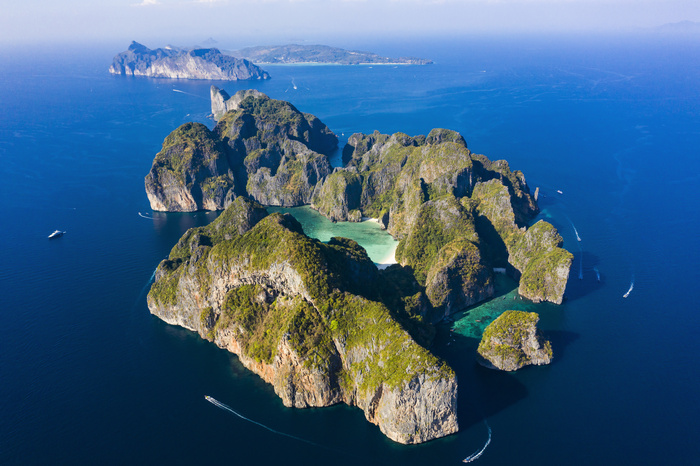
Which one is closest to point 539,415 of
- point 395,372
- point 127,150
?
point 395,372

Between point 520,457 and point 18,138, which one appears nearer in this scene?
point 520,457

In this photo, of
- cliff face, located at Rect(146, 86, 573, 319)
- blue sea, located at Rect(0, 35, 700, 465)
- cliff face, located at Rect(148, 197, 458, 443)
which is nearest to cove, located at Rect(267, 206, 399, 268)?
blue sea, located at Rect(0, 35, 700, 465)

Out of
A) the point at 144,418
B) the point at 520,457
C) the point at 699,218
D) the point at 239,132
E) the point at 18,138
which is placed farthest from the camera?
the point at 18,138

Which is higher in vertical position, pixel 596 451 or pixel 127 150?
pixel 127 150

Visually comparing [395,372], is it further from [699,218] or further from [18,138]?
[18,138]

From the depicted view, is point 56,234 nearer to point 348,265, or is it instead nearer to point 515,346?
point 348,265

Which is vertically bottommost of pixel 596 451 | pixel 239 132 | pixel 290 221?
pixel 596 451
